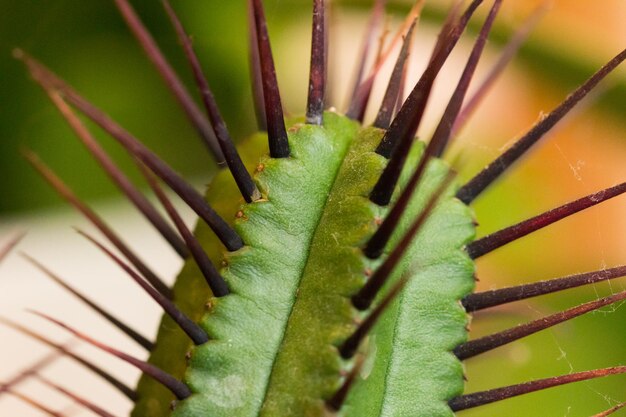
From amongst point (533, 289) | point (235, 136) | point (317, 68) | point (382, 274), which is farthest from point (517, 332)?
point (235, 136)

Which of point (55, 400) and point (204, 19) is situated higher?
point (204, 19)

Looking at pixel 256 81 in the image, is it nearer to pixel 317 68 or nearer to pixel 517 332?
pixel 317 68

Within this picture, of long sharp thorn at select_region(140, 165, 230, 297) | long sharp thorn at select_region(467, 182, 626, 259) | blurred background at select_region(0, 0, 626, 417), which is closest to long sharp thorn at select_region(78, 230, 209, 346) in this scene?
long sharp thorn at select_region(140, 165, 230, 297)

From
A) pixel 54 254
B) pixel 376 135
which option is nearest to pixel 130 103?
pixel 54 254

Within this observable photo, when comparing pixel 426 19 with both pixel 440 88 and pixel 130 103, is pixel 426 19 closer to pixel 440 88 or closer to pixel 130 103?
pixel 440 88

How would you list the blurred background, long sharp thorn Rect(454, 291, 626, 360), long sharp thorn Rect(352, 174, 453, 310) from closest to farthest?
long sharp thorn Rect(352, 174, 453, 310) → long sharp thorn Rect(454, 291, 626, 360) → the blurred background

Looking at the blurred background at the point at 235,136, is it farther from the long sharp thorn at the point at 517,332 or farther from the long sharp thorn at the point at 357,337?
the long sharp thorn at the point at 357,337

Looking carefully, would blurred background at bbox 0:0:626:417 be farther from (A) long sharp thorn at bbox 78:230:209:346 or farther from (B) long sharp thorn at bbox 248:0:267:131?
(A) long sharp thorn at bbox 78:230:209:346
